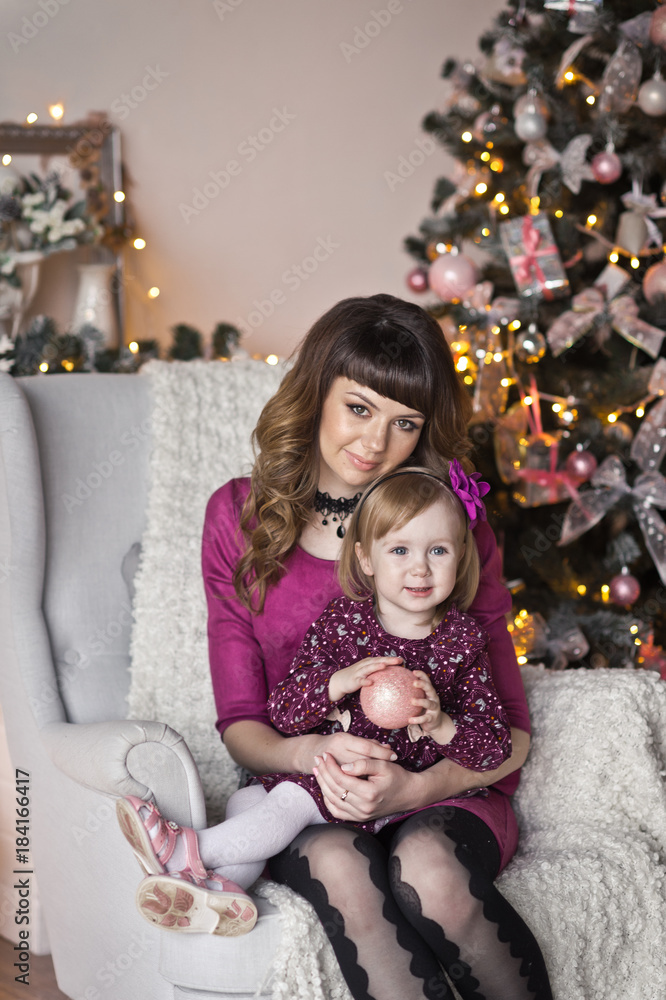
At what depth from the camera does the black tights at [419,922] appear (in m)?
1.28

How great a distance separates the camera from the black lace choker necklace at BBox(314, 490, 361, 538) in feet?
5.89

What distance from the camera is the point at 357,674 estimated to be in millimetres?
1442

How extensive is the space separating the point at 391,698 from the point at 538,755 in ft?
1.51

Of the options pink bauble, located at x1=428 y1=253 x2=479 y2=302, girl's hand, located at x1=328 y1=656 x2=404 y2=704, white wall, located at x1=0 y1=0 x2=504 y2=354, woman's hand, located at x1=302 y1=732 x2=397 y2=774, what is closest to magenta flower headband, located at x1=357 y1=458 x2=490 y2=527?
girl's hand, located at x1=328 y1=656 x2=404 y2=704

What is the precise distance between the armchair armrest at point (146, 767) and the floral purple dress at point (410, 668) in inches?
6.1

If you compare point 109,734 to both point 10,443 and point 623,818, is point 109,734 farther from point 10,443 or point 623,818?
point 623,818

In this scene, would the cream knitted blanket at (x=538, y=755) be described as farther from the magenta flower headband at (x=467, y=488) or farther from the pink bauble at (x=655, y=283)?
the pink bauble at (x=655, y=283)

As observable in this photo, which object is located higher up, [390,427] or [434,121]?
[434,121]

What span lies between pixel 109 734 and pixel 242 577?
0.40 meters

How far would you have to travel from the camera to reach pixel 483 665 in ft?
5.18

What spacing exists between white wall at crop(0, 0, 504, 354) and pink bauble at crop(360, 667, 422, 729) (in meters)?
2.10

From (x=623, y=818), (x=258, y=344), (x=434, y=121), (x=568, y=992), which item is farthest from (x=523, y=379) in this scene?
(x=568, y=992)

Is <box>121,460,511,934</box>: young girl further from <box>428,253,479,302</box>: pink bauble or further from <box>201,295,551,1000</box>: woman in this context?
<box>428,253,479,302</box>: pink bauble

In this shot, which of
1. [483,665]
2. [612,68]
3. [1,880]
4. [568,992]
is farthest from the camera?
[612,68]
